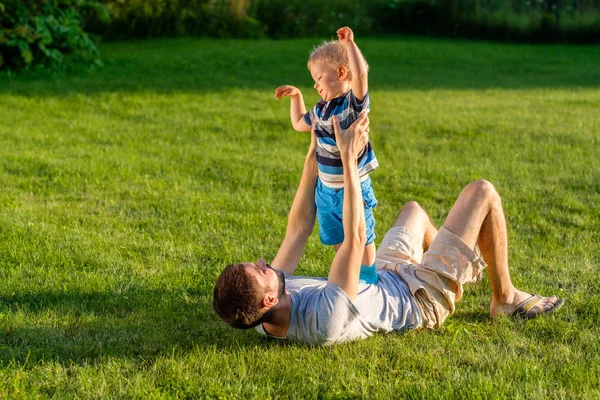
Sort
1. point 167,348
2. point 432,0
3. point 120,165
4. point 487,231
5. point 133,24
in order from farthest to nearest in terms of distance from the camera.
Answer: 1. point 432,0
2. point 133,24
3. point 120,165
4. point 487,231
5. point 167,348

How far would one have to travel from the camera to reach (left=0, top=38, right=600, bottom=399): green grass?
405cm

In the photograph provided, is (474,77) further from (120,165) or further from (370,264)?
(370,264)

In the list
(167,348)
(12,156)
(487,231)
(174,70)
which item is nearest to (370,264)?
(487,231)

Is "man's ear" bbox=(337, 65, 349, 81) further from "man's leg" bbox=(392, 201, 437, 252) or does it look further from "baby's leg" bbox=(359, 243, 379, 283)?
"man's leg" bbox=(392, 201, 437, 252)

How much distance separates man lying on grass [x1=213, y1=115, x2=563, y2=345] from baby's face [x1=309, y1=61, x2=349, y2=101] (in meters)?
0.34

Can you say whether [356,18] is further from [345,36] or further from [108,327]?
[108,327]

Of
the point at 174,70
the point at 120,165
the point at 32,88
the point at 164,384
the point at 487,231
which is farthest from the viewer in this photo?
the point at 174,70

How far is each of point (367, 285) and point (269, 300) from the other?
657 millimetres

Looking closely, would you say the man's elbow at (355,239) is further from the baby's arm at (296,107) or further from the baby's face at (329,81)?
the baby's arm at (296,107)

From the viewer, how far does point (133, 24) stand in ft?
63.8

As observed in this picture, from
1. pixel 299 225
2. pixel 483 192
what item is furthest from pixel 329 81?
pixel 483 192

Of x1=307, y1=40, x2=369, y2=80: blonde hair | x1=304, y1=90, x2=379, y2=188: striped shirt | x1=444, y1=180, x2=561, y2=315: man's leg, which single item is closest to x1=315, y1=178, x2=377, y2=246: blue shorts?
x1=304, y1=90, x2=379, y2=188: striped shirt

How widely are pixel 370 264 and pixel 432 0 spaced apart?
19094mm

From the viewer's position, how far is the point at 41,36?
45.5ft
